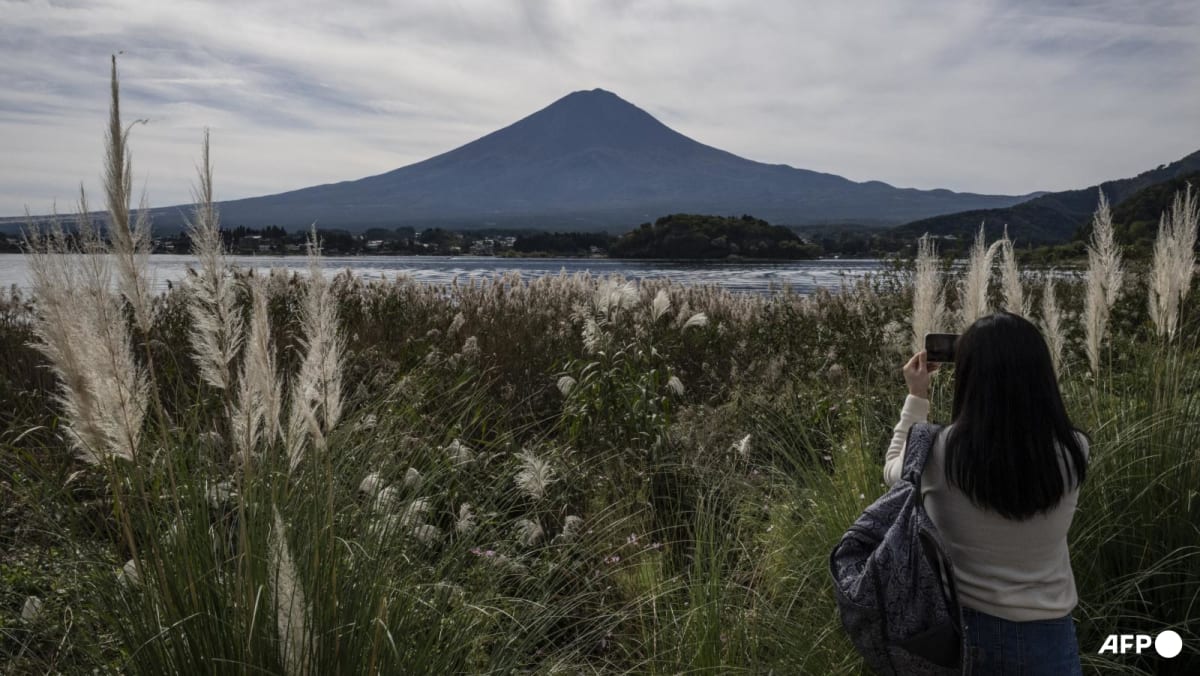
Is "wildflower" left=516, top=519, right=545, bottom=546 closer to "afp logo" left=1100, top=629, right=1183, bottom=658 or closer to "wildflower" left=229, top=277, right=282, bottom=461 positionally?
"wildflower" left=229, top=277, right=282, bottom=461

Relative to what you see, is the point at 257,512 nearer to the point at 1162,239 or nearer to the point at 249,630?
the point at 249,630

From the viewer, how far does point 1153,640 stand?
3555 mm

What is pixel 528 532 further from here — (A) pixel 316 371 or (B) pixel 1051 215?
(B) pixel 1051 215

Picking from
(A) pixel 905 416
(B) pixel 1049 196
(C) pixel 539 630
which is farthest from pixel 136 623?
(B) pixel 1049 196

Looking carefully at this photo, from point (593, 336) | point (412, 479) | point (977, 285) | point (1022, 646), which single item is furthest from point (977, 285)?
point (412, 479)

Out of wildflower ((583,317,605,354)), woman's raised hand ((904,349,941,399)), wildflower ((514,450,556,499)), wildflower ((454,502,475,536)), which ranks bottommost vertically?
wildflower ((454,502,475,536))

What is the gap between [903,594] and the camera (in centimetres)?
240

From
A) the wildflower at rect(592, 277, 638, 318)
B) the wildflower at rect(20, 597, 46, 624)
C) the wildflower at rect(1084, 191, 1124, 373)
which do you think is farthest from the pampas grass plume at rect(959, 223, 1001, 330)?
the wildflower at rect(20, 597, 46, 624)

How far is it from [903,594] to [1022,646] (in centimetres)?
55

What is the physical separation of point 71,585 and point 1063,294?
1223 cm

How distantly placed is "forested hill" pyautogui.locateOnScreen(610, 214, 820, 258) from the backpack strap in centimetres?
2667

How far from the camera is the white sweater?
259 cm

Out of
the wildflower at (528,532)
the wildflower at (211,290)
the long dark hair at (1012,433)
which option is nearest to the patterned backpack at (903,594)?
the long dark hair at (1012,433)

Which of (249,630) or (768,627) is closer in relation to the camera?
(249,630)
